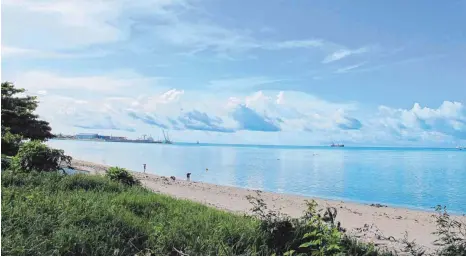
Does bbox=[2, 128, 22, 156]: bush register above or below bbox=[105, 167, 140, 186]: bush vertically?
above

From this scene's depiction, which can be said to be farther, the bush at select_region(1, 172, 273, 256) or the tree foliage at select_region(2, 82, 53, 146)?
the tree foliage at select_region(2, 82, 53, 146)

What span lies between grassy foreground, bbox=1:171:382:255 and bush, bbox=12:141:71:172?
3.62 meters

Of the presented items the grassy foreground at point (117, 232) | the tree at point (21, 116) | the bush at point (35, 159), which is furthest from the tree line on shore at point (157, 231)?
Answer: the tree at point (21, 116)

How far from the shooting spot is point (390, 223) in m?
13.0

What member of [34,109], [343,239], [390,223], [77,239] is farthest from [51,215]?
[34,109]

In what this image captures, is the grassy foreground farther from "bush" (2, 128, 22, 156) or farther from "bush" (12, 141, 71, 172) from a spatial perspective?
"bush" (2, 128, 22, 156)

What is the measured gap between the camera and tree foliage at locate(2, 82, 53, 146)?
16.2 metres

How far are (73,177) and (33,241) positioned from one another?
4705mm

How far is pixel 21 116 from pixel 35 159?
8.44m

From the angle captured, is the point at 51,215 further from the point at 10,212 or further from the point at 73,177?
the point at 73,177

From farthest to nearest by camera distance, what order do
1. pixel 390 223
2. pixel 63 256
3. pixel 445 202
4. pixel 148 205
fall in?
pixel 445 202, pixel 390 223, pixel 148 205, pixel 63 256

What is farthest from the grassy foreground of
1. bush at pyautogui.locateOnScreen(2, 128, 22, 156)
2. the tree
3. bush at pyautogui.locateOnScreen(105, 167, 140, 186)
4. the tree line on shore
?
the tree

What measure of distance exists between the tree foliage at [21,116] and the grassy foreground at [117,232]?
37.1ft

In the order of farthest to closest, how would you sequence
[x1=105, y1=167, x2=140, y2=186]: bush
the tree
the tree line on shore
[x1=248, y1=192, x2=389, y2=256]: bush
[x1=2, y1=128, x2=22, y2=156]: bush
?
the tree
[x1=2, y1=128, x2=22, y2=156]: bush
[x1=105, y1=167, x2=140, y2=186]: bush
[x1=248, y1=192, x2=389, y2=256]: bush
the tree line on shore
